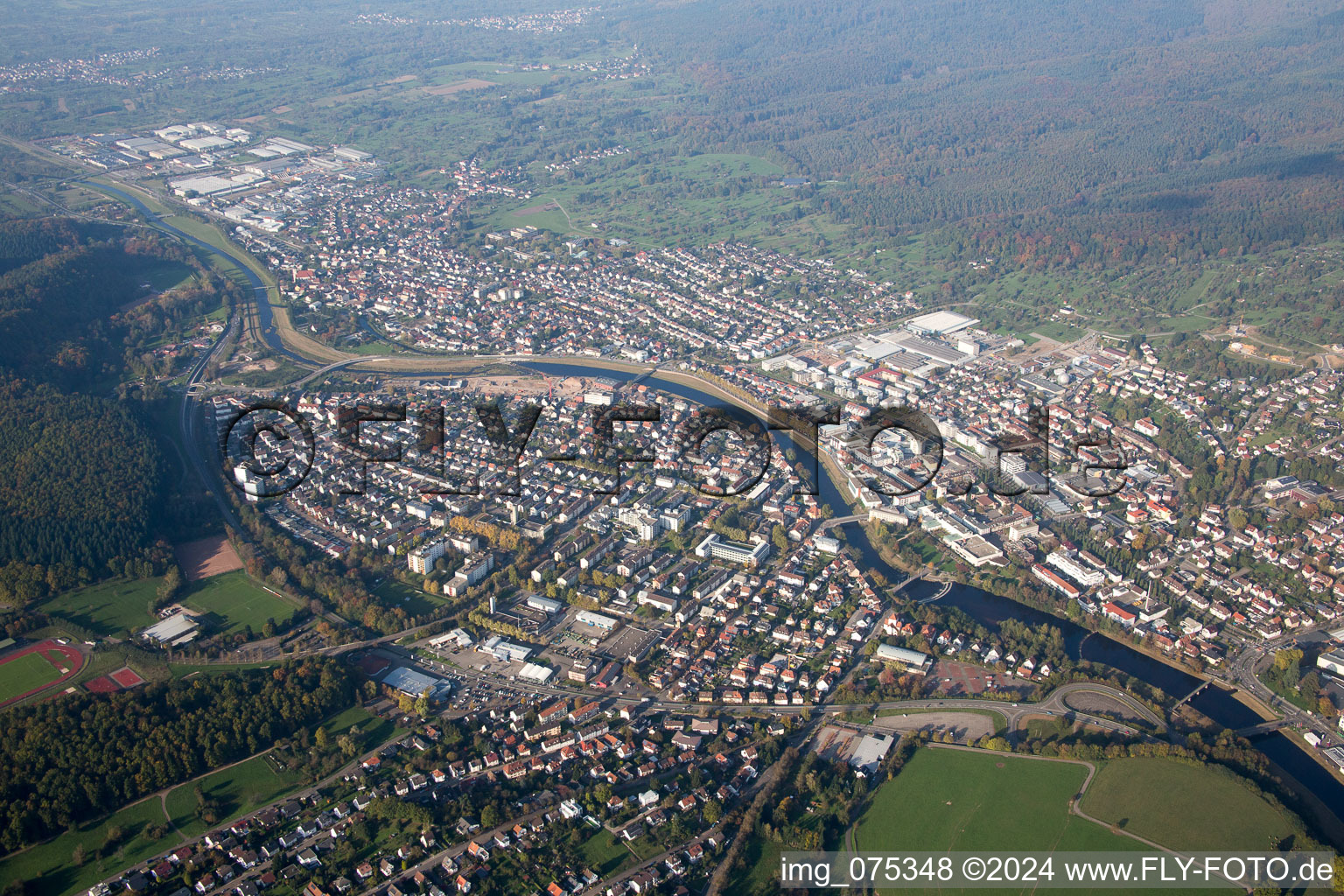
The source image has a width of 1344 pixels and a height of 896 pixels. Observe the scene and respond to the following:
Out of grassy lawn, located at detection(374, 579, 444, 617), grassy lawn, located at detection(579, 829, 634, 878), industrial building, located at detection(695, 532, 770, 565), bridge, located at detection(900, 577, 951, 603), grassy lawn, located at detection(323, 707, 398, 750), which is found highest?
industrial building, located at detection(695, 532, 770, 565)

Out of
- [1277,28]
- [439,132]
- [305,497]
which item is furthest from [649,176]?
[1277,28]

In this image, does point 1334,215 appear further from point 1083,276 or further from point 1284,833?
point 1284,833

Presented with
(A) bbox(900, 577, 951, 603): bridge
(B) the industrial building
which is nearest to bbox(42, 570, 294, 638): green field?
(B) the industrial building

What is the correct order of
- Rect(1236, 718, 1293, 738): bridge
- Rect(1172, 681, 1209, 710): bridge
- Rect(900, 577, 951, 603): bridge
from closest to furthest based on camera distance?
Rect(1236, 718, 1293, 738): bridge → Rect(1172, 681, 1209, 710): bridge → Rect(900, 577, 951, 603): bridge

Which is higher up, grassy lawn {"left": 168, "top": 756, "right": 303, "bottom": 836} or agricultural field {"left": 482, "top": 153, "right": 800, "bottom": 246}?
agricultural field {"left": 482, "top": 153, "right": 800, "bottom": 246}

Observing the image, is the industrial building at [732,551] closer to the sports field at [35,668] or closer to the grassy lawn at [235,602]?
the grassy lawn at [235,602]

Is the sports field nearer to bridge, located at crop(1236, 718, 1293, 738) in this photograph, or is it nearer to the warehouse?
the warehouse

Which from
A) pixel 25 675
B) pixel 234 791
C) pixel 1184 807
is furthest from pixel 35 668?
pixel 1184 807

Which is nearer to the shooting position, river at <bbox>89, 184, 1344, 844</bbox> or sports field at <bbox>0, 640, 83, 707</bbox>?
river at <bbox>89, 184, 1344, 844</bbox>
